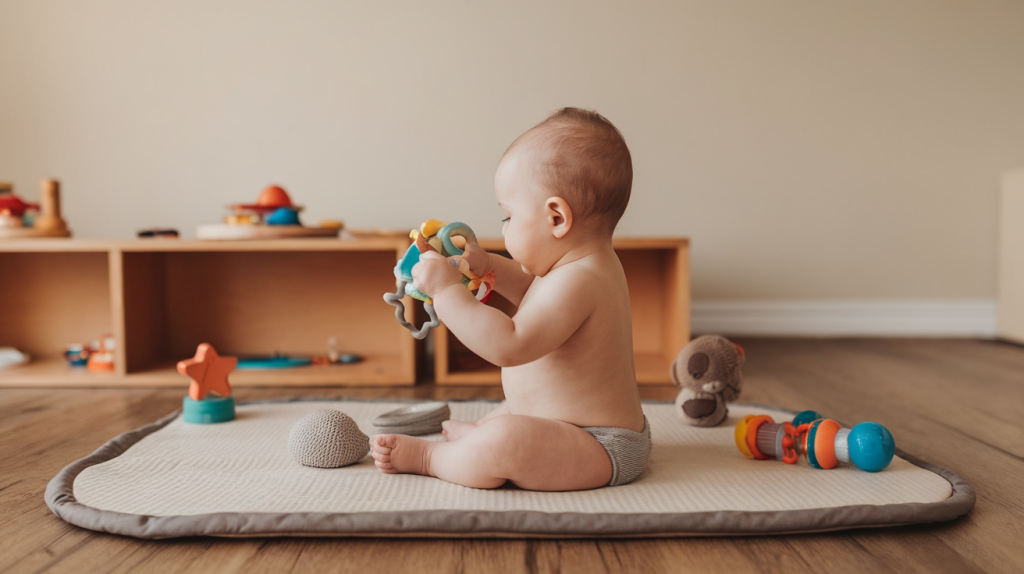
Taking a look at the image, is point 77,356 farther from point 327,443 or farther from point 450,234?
point 450,234

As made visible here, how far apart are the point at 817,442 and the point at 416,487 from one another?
0.49 meters

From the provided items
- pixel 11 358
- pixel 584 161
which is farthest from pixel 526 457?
pixel 11 358

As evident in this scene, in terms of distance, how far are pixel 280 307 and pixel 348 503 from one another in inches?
44.9

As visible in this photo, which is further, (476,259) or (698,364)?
(698,364)

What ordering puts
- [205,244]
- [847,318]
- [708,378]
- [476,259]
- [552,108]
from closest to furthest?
1. [476,259]
2. [708,378]
3. [205,244]
4. [552,108]
5. [847,318]

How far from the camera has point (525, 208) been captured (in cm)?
83

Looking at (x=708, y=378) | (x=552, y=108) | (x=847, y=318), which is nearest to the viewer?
(x=708, y=378)

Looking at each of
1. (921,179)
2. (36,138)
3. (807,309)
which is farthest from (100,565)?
(921,179)

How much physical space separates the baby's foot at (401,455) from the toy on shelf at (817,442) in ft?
1.37

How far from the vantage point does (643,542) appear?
27.0 inches

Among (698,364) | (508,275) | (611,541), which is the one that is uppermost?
(508,275)

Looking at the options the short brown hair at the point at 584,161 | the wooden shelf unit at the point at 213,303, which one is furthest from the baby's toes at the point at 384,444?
the wooden shelf unit at the point at 213,303

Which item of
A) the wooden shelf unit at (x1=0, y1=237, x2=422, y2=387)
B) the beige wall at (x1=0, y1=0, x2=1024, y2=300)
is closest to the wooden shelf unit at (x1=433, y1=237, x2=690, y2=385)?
the wooden shelf unit at (x1=0, y1=237, x2=422, y2=387)

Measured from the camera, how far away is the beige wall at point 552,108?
200cm
